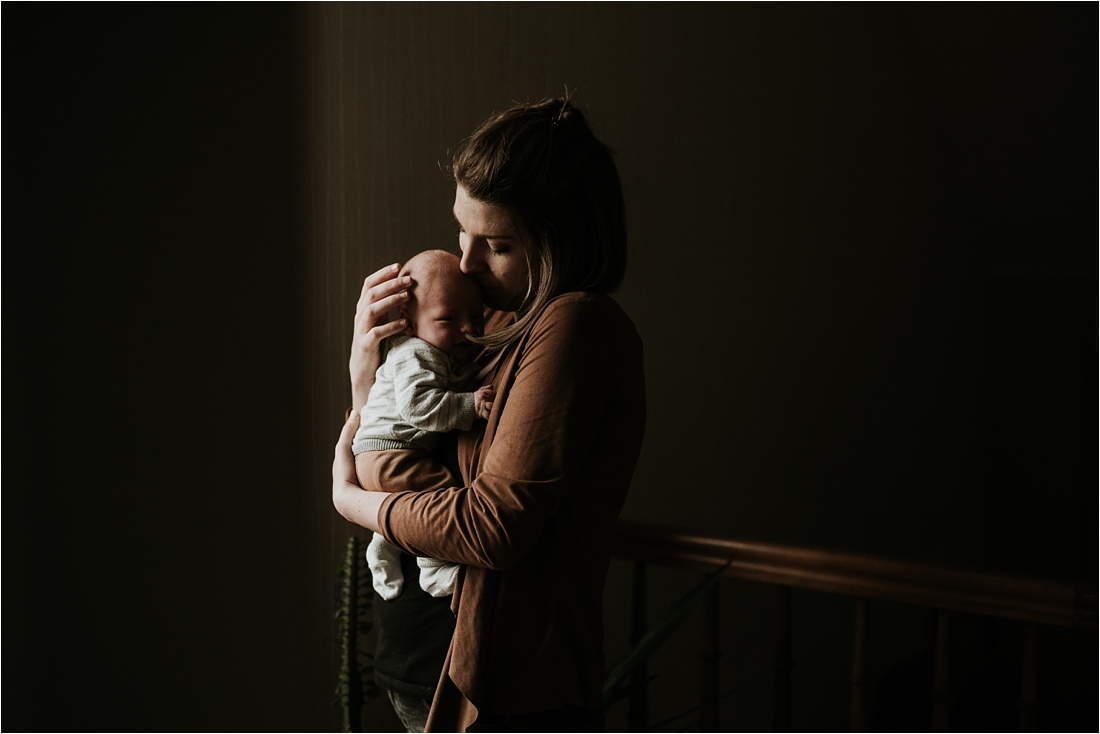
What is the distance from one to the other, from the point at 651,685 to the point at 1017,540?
6.96 ft

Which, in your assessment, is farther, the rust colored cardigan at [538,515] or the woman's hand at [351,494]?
the woman's hand at [351,494]

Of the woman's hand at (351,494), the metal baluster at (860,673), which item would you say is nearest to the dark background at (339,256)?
the woman's hand at (351,494)

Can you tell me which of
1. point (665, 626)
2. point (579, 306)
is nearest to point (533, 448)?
point (579, 306)

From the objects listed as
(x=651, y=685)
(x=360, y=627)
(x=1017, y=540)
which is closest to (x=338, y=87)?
(x=360, y=627)

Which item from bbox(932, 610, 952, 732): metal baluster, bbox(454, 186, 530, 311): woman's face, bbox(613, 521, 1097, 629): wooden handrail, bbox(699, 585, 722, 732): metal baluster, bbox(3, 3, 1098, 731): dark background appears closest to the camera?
bbox(454, 186, 530, 311): woman's face

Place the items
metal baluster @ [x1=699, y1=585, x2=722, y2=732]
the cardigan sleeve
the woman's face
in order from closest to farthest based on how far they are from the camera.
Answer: the cardigan sleeve
the woman's face
metal baluster @ [x1=699, y1=585, x2=722, y2=732]

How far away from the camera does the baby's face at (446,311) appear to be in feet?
4.21

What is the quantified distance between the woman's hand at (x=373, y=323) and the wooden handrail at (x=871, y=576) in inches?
30.0

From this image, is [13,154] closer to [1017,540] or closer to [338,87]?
[338,87]

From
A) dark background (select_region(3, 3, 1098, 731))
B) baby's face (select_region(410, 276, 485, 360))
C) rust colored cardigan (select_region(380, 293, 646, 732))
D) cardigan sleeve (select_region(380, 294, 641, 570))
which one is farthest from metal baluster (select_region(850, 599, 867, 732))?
dark background (select_region(3, 3, 1098, 731))

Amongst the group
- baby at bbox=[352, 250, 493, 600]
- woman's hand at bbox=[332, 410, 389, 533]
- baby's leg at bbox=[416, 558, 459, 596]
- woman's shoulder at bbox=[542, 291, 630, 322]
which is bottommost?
baby's leg at bbox=[416, 558, 459, 596]

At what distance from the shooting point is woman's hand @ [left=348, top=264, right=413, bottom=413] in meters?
1.30

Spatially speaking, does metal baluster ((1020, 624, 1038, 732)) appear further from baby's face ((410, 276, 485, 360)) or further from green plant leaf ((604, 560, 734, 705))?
baby's face ((410, 276, 485, 360))

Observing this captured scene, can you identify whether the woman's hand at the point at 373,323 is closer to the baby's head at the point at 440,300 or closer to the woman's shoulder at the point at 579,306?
the baby's head at the point at 440,300
